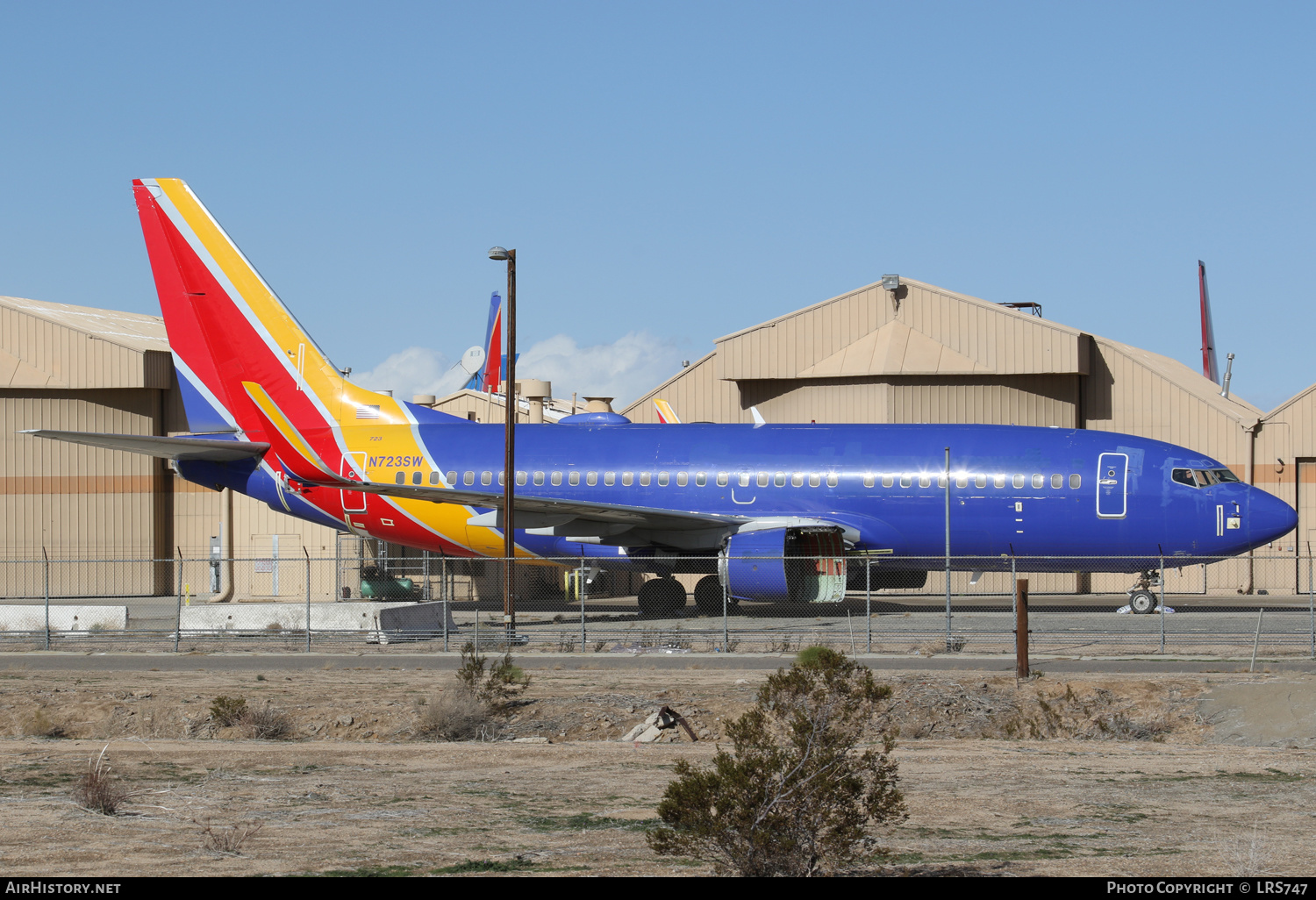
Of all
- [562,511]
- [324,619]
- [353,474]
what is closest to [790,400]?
[562,511]

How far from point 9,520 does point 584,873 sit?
39422 millimetres

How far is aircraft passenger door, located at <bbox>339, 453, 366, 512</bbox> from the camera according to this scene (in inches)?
1300

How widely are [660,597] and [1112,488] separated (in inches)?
414

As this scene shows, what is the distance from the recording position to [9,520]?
4247cm

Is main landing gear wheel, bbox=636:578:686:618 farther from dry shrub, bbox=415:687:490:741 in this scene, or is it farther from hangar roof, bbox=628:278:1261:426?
dry shrub, bbox=415:687:490:741

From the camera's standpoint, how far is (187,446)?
3266cm

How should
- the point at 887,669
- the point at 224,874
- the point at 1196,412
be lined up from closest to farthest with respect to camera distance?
the point at 224,874
the point at 887,669
the point at 1196,412

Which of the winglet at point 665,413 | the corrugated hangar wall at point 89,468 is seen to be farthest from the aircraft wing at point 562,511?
the corrugated hangar wall at point 89,468

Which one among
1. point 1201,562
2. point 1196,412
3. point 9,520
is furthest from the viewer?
point 9,520

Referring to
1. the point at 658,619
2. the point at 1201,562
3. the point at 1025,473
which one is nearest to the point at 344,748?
the point at 658,619

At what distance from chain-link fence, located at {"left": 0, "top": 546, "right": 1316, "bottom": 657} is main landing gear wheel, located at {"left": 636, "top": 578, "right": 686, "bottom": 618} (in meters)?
0.03

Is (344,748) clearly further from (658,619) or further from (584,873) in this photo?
(658,619)

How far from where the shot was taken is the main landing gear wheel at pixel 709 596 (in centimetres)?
3172

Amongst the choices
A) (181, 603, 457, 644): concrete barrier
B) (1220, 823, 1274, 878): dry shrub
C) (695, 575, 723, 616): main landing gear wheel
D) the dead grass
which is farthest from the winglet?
(1220, 823, 1274, 878): dry shrub
